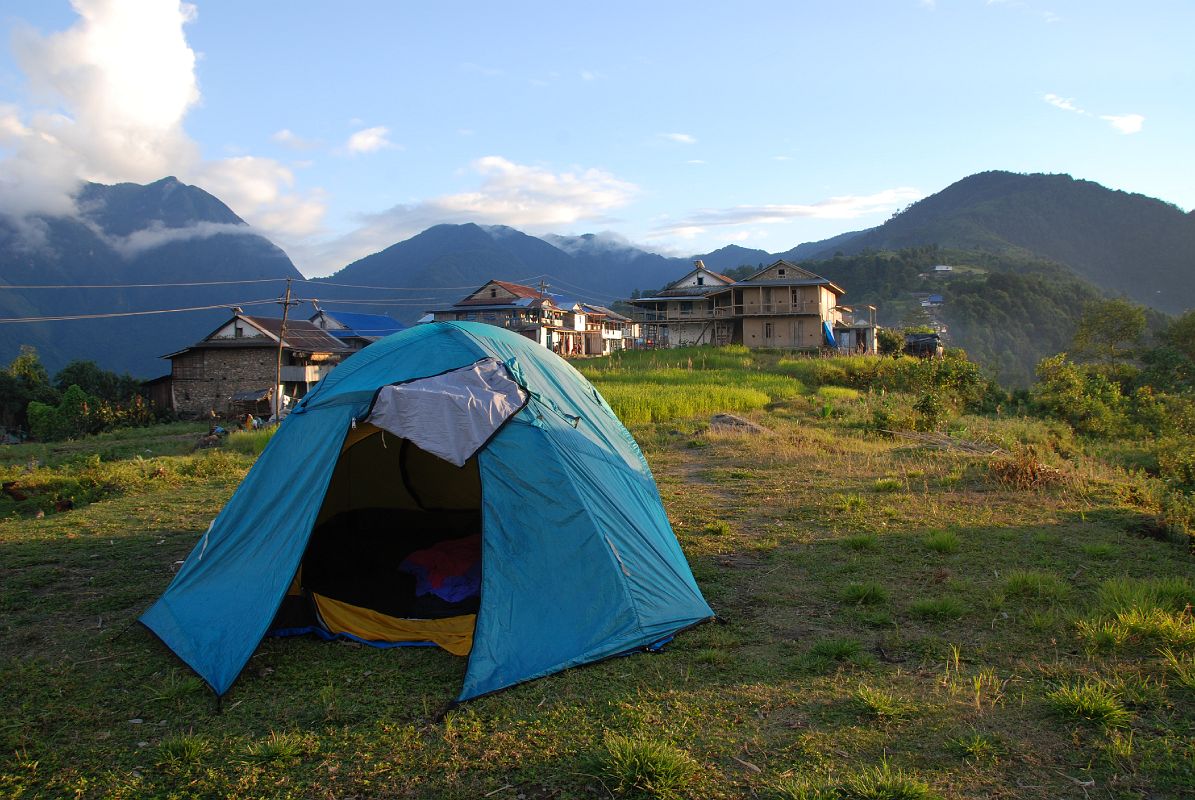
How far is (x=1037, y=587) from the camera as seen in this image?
5566mm

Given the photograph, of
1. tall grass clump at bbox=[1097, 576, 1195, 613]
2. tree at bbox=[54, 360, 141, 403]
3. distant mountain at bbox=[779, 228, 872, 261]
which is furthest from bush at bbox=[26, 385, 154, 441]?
distant mountain at bbox=[779, 228, 872, 261]

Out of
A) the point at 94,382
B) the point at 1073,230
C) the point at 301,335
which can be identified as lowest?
the point at 94,382

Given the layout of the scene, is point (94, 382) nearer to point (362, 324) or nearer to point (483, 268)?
point (362, 324)

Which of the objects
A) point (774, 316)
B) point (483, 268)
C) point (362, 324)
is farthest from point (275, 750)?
point (483, 268)

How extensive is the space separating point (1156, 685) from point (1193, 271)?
345ft

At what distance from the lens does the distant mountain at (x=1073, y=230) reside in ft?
284

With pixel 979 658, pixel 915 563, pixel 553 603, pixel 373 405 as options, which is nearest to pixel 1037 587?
pixel 915 563

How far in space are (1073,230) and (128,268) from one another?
4756 inches

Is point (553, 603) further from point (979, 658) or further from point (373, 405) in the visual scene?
point (979, 658)

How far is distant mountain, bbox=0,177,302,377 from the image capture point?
2295 inches

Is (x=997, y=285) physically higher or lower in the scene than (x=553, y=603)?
higher

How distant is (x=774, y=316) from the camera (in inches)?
1786

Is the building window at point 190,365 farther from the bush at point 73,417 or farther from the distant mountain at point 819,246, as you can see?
the distant mountain at point 819,246

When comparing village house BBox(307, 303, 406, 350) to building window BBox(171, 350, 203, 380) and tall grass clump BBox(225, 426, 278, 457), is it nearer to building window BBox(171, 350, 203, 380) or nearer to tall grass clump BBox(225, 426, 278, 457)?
building window BBox(171, 350, 203, 380)
